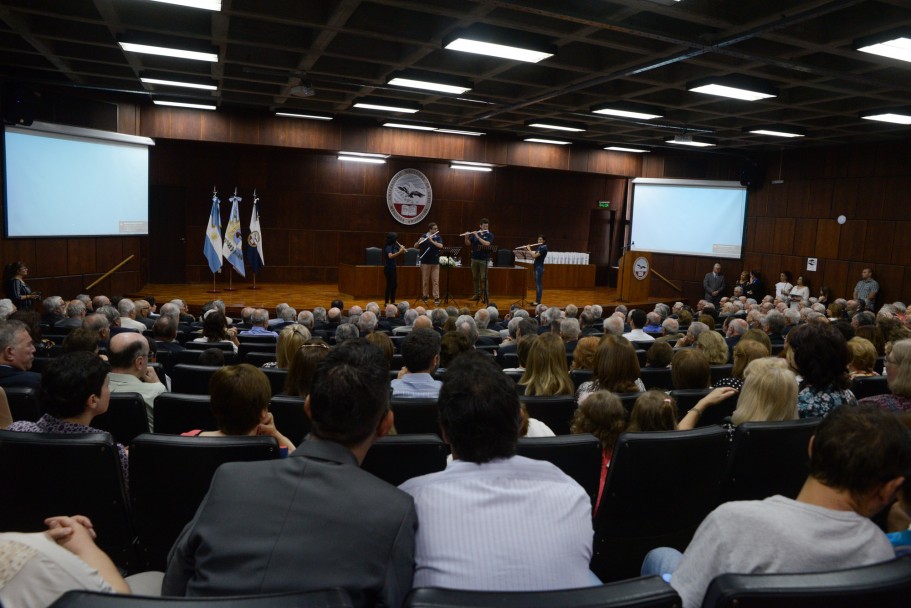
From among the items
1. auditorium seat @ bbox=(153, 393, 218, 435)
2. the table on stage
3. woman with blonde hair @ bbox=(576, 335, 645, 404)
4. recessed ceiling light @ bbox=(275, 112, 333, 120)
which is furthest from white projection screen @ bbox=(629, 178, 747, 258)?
auditorium seat @ bbox=(153, 393, 218, 435)

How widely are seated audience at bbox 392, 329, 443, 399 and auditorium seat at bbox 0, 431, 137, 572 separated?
4.99 ft

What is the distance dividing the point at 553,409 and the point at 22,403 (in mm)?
2657

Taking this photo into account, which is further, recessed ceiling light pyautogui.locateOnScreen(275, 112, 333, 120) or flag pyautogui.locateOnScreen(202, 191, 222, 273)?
flag pyautogui.locateOnScreen(202, 191, 222, 273)

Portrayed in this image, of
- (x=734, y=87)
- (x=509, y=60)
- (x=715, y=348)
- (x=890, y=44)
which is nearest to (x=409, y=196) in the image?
(x=509, y=60)

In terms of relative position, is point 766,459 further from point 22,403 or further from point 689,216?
point 689,216

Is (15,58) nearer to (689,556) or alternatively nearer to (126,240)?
(126,240)

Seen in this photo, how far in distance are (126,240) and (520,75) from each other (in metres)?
7.45

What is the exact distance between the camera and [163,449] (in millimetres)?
2166

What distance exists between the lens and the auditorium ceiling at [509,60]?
5.66 meters

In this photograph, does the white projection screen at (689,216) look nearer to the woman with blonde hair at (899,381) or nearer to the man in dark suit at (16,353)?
the woman with blonde hair at (899,381)

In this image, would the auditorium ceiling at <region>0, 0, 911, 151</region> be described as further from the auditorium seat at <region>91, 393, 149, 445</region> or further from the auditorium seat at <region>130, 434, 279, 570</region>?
the auditorium seat at <region>130, 434, 279, 570</region>

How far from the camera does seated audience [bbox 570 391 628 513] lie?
2697 mm

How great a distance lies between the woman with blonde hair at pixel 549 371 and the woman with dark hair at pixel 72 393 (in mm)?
2149

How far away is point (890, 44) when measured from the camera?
5.94 meters
